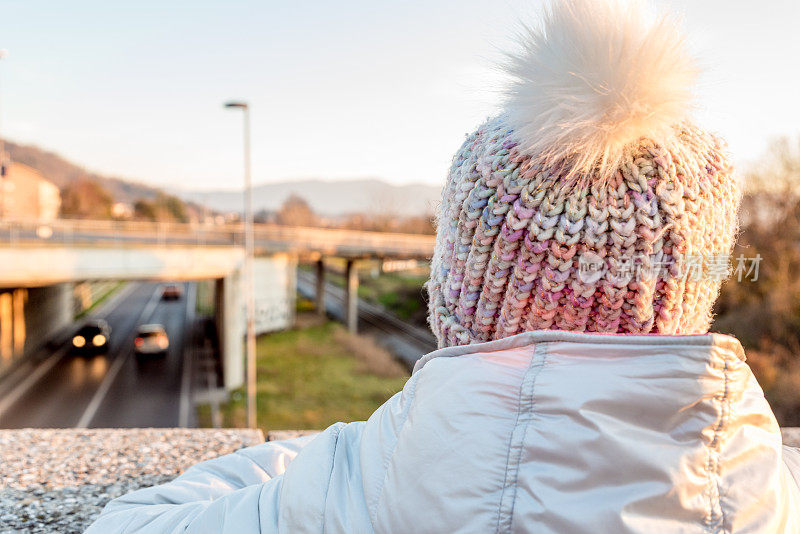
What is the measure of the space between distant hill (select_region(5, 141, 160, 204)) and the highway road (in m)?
38.2

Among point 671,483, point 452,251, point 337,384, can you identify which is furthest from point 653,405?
point 337,384

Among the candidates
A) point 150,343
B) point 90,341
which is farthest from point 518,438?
point 90,341

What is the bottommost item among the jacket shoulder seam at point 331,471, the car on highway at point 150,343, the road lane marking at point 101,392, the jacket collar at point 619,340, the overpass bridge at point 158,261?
the road lane marking at point 101,392

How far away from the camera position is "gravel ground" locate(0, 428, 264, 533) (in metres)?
1.70

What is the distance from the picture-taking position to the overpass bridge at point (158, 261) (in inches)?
599

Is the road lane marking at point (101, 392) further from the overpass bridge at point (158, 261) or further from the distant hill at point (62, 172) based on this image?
the distant hill at point (62, 172)

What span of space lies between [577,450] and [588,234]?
37 cm

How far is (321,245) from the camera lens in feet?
86.2

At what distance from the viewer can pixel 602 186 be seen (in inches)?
41.5

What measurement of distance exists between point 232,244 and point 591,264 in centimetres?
1960

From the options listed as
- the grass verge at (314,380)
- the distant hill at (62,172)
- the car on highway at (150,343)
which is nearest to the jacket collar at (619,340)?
the grass verge at (314,380)

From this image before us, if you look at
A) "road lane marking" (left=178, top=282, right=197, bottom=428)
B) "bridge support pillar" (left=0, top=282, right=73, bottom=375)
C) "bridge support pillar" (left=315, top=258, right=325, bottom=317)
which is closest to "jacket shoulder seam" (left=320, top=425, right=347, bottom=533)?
"road lane marking" (left=178, top=282, right=197, bottom=428)

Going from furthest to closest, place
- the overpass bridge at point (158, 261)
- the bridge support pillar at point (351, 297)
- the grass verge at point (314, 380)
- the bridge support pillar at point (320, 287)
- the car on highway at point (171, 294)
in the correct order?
the car on highway at point (171, 294)
the bridge support pillar at point (320, 287)
the bridge support pillar at point (351, 297)
the grass verge at point (314, 380)
the overpass bridge at point (158, 261)

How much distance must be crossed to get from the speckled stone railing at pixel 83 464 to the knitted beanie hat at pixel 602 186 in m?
1.41
